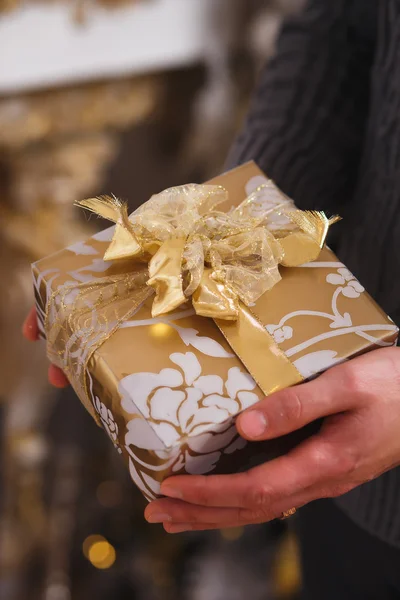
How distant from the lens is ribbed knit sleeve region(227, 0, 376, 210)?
707 mm

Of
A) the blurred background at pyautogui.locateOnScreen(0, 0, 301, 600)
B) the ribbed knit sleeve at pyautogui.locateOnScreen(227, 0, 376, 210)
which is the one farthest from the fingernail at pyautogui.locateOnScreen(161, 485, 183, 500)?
the blurred background at pyautogui.locateOnScreen(0, 0, 301, 600)

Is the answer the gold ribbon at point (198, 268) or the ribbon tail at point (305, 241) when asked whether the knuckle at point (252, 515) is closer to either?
the gold ribbon at point (198, 268)

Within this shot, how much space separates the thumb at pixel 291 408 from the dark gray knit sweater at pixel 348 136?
194 millimetres

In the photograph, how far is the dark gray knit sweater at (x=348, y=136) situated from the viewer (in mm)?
629

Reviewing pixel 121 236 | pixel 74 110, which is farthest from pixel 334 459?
pixel 74 110

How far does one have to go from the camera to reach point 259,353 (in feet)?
1.61

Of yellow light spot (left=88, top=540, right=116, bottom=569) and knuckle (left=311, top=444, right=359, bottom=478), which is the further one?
yellow light spot (left=88, top=540, right=116, bottom=569)

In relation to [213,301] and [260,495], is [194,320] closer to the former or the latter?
[213,301]

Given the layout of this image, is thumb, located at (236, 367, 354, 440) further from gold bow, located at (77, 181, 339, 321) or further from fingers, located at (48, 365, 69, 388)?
fingers, located at (48, 365, 69, 388)

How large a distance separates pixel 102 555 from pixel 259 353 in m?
0.93

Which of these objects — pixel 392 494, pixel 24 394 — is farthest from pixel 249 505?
pixel 24 394

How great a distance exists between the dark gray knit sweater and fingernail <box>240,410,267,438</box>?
0.79 feet

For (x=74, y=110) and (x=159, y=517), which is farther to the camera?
(x=74, y=110)

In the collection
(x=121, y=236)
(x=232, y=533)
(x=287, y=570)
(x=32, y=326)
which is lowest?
(x=287, y=570)
